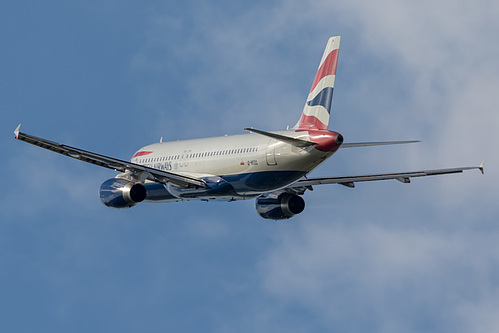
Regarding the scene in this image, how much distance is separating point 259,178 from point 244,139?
284 cm

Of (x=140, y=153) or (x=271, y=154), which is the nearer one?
(x=271, y=154)

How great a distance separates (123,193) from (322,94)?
12.2 m

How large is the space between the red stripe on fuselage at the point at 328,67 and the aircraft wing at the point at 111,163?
8.52m

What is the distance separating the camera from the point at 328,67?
54750 mm

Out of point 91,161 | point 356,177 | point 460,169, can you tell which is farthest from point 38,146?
point 460,169

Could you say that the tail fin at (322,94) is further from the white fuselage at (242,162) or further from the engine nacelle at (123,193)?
the engine nacelle at (123,193)

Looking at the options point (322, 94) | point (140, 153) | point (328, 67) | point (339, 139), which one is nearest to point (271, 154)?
point (339, 139)

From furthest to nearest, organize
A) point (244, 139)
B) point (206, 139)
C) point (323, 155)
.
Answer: point (206, 139)
point (244, 139)
point (323, 155)

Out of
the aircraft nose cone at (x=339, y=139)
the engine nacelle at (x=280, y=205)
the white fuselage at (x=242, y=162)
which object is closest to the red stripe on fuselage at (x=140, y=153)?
the white fuselage at (x=242, y=162)

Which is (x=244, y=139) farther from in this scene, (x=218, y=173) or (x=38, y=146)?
(x=38, y=146)

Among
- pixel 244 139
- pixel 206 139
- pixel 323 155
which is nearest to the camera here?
pixel 323 155

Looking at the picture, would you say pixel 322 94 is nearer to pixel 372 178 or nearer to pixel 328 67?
pixel 328 67

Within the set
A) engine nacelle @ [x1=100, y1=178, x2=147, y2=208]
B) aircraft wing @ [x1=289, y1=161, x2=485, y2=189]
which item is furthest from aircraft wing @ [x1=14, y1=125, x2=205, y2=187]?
aircraft wing @ [x1=289, y1=161, x2=485, y2=189]

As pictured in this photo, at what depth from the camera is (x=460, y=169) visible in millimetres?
55188
